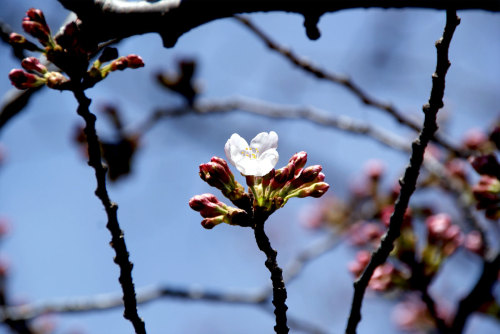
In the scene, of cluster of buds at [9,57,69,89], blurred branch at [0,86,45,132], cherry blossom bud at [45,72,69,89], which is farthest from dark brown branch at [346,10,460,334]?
blurred branch at [0,86,45,132]

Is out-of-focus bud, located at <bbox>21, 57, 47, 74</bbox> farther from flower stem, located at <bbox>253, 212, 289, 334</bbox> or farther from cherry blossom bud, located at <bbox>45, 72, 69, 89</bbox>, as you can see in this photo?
flower stem, located at <bbox>253, 212, 289, 334</bbox>

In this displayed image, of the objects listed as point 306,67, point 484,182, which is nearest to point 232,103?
point 306,67

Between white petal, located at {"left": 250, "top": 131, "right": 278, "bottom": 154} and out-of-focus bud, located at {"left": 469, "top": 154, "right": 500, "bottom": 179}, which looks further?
out-of-focus bud, located at {"left": 469, "top": 154, "right": 500, "bottom": 179}

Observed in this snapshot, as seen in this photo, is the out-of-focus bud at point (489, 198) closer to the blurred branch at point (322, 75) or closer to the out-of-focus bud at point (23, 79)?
the blurred branch at point (322, 75)

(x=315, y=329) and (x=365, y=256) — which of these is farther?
(x=315, y=329)

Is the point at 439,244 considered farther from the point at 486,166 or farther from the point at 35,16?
the point at 35,16

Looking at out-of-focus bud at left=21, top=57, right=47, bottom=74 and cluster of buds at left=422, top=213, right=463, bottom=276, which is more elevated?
cluster of buds at left=422, top=213, right=463, bottom=276

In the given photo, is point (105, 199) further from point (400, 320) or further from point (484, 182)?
point (400, 320)
